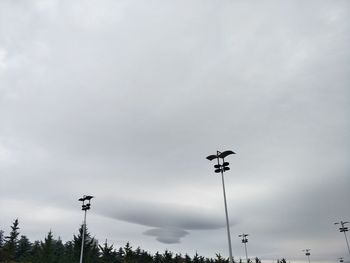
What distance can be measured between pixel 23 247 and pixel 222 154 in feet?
277

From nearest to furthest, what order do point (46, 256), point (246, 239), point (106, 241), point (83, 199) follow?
point (83, 199) → point (46, 256) → point (106, 241) → point (246, 239)

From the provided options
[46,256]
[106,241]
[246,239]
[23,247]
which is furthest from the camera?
[23,247]

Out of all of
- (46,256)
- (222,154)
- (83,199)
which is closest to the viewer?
(222,154)

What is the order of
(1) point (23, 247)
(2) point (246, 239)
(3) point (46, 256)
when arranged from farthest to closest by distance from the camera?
1. (1) point (23, 247)
2. (2) point (246, 239)
3. (3) point (46, 256)

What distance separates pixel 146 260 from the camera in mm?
77250

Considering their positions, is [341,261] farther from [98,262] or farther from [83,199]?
[83,199]

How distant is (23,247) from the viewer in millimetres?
89688

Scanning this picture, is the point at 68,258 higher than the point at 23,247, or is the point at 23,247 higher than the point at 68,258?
the point at 23,247

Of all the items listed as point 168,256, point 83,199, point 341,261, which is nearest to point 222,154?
point 83,199

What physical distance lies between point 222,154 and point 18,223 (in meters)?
50.1

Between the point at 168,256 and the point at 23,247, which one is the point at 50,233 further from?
the point at 23,247

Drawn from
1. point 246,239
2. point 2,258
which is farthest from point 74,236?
point 246,239

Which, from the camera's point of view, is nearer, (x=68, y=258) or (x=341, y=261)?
(x=68, y=258)

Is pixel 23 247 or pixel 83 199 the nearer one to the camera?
pixel 83 199
